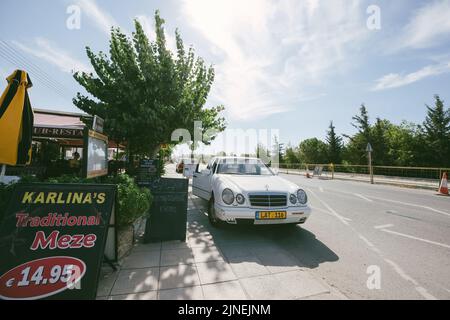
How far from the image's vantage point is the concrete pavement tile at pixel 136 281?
2454 millimetres

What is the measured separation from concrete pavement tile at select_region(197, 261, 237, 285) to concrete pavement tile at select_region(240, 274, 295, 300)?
22 centimetres

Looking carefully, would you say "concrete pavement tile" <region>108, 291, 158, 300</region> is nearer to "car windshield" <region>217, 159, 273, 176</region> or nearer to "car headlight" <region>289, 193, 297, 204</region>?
"car headlight" <region>289, 193, 297, 204</region>

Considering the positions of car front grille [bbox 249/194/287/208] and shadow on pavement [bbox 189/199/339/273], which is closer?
shadow on pavement [bbox 189/199/339/273]

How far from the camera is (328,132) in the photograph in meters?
38.3

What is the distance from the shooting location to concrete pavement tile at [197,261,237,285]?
8.80ft

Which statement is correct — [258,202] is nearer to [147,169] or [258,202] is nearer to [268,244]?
[268,244]

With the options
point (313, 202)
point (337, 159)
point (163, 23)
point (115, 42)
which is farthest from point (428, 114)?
point (115, 42)

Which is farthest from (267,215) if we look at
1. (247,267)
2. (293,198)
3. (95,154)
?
(95,154)

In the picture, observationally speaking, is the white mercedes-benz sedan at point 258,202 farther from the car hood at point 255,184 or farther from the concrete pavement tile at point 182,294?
the concrete pavement tile at point 182,294

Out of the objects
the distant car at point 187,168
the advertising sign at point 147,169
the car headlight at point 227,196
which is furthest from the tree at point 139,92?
the distant car at point 187,168

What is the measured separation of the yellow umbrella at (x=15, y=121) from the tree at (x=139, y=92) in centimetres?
292

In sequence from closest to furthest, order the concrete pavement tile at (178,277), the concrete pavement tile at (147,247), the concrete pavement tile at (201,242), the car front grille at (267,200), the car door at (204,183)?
the concrete pavement tile at (178,277) → the concrete pavement tile at (147,247) → the concrete pavement tile at (201,242) → the car front grille at (267,200) → the car door at (204,183)

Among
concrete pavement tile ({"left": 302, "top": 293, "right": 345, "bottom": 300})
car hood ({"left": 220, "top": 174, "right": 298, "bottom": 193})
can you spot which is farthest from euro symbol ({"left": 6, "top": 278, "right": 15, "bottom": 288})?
car hood ({"left": 220, "top": 174, "right": 298, "bottom": 193})

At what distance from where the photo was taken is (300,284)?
2570 millimetres
